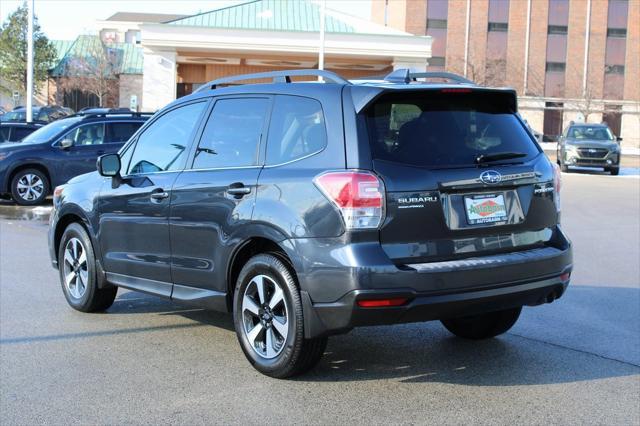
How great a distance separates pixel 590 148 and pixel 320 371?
25.9 m

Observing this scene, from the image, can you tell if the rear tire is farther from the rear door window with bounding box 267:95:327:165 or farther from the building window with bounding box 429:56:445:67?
the building window with bounding box 429:56:445:67

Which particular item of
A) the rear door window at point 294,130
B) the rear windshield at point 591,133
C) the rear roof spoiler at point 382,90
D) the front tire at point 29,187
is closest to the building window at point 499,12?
the rear windshield at point 591,133

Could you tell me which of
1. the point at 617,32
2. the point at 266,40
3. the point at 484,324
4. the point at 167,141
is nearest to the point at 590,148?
the point at 266,40

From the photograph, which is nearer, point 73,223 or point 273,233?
point 273,233

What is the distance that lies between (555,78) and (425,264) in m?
67.3

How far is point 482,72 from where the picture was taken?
64.4m

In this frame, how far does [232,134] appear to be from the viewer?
5633mm

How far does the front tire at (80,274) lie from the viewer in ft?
22.6

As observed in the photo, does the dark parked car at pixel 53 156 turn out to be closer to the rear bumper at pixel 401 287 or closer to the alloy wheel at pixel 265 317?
the alloy wheel at pixel 265 317

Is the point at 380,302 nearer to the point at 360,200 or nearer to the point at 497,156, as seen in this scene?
the point at 360,200

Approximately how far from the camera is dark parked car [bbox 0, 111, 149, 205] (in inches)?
622

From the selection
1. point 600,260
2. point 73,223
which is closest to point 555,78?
point 600,260

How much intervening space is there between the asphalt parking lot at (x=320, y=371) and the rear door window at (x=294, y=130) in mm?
1478

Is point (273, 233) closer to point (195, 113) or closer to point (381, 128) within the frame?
point (381, 128)
